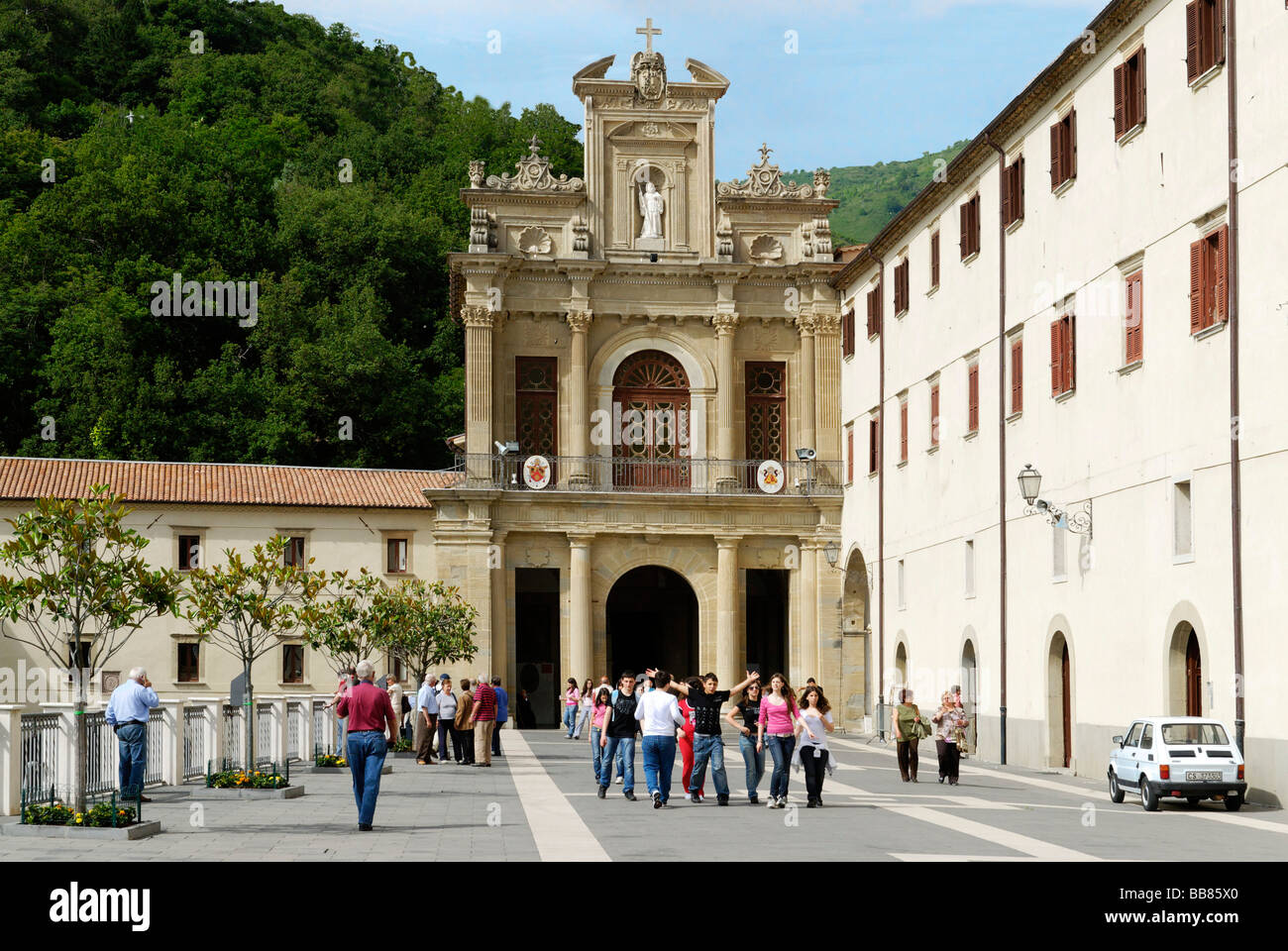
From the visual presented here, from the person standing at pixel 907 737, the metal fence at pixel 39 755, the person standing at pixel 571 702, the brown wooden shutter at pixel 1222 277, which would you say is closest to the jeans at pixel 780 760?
the person standing at pixel 907 737

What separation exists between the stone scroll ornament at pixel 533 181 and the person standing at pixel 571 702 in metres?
13.8

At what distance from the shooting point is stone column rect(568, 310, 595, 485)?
48.9 m

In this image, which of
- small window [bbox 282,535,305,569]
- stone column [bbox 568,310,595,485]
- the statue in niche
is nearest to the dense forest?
small window [bbox 282,535,305,569]

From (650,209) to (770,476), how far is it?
834 cm

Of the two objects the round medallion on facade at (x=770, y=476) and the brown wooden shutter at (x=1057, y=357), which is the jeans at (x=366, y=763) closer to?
the brown wooden shutter at (x=1057, y=357)

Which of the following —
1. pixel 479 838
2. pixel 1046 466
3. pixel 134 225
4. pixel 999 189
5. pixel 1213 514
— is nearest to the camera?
pixel 479 838

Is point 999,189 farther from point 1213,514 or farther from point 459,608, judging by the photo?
point 459,608

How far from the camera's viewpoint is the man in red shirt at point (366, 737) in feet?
61.5

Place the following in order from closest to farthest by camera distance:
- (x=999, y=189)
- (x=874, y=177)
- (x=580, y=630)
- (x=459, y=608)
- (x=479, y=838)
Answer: (x=479, y=838) → (x=999, y=189) → (x=459, y=608) → (x=580, y=630) → (x=874, y=177)

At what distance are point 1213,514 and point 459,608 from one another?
21.7 m

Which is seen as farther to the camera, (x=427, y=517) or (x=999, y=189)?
(x=427, y=517)

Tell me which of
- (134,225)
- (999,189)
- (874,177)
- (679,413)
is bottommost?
(679,413)

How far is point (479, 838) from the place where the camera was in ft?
58.2
